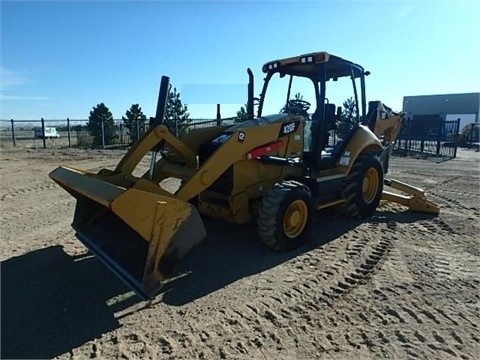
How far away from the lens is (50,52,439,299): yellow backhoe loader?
3.40 m

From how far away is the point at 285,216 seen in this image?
4.71 metres

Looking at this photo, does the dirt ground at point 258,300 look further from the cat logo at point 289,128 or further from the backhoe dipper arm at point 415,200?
the cat logo at point 289,128

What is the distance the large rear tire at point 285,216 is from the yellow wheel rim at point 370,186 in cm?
209

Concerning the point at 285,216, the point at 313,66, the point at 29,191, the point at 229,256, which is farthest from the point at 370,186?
the point at 29,191

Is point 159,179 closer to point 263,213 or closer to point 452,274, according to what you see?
point 263,213

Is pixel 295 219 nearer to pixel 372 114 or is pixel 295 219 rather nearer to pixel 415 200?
pixel 415 200

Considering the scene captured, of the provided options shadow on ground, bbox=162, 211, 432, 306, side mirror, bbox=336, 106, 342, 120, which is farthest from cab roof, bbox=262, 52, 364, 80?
shadow on ground, bbox=162, 211, 432, 306

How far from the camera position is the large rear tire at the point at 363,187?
20.3ft

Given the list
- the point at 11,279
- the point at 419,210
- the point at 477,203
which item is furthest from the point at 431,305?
the point at 477,203

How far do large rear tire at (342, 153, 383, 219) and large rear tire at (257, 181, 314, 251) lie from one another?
1480 millimetres

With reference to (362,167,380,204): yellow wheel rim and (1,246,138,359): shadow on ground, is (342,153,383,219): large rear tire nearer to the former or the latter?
(362,167,380,204): yellow wheel rim

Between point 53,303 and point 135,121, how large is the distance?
20566mm

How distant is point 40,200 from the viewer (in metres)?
7.55

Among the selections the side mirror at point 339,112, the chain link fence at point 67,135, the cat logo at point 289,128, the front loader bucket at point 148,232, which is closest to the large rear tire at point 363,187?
the side mirror at point 339,112
